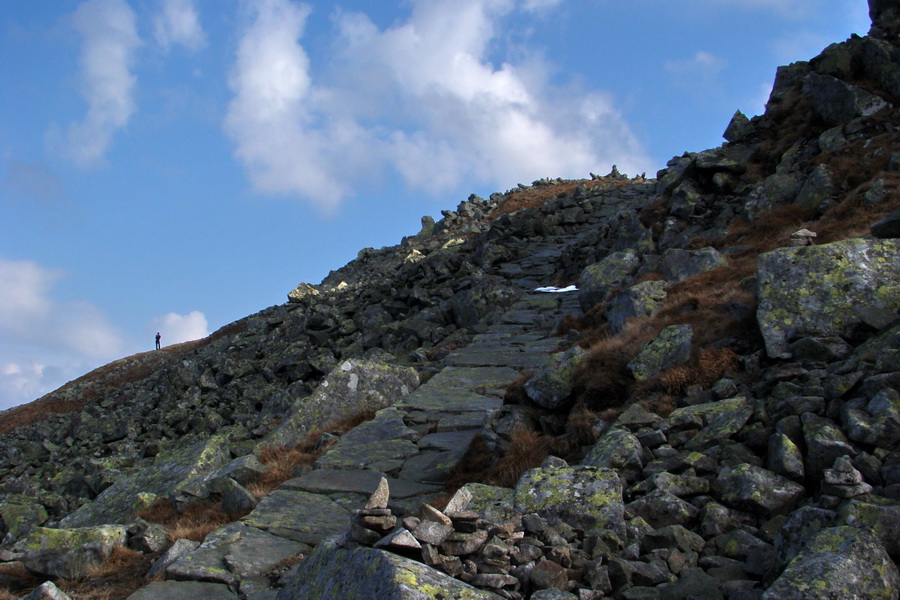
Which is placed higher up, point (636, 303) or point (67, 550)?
point (636, 303)

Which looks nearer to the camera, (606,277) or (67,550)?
(67,550)

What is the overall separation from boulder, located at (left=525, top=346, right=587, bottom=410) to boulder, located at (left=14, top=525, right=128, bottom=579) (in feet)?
22.0

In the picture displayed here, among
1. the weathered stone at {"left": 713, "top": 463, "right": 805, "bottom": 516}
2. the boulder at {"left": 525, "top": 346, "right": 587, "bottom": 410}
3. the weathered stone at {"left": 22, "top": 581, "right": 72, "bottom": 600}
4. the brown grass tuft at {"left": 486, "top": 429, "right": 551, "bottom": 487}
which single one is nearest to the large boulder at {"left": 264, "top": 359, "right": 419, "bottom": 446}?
the boulder at {"left": 525, "top": 346, "right": 587, "bottom": 410}

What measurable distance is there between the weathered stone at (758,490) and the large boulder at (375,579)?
2.52 metres

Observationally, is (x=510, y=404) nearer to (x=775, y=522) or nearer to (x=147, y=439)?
(x=775, y=522)

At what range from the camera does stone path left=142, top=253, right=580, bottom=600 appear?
7766mm

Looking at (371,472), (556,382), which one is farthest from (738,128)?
(371,472)

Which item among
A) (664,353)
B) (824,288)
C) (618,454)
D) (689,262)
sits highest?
(689,262)

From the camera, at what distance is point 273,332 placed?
3350 centimetres

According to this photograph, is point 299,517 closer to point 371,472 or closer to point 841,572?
point 371,472

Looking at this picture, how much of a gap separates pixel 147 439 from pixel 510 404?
65.9 feet

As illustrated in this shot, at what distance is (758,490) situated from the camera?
555 cm

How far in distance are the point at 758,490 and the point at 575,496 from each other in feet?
5.38

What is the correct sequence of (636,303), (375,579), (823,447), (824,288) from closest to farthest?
(375,579) → (823,447) → (824,288) → (636,303)
